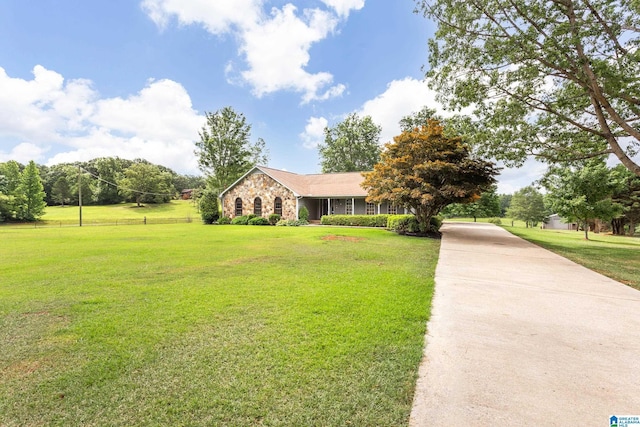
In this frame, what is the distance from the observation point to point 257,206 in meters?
27.7

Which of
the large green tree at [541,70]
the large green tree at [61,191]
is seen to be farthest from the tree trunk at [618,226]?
the large green tree at [61,191]

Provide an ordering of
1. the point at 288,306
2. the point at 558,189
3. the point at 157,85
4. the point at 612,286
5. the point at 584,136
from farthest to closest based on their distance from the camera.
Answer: the point at 157,85
the point at 558,189
the point at 584,136
the point at 612,286
the point at 288,306

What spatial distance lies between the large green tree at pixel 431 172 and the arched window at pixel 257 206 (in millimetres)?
14975

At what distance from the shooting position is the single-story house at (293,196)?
25.4 m

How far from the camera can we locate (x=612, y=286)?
5.88 meters

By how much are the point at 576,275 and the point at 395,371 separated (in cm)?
693

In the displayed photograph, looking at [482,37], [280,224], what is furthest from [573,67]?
[280,224]

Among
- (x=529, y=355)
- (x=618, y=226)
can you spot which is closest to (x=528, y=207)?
(x=618, y=226)

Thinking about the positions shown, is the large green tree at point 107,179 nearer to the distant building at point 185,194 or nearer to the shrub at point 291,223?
the distant building at point 185,194

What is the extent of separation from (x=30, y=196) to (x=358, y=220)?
4158cm

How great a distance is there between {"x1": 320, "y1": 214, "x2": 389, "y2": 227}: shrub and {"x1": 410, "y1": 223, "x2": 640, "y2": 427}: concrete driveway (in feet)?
52.7

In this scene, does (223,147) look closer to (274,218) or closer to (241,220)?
(241,220)

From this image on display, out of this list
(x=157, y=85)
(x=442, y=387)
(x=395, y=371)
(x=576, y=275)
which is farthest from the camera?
(x=157, y=85)

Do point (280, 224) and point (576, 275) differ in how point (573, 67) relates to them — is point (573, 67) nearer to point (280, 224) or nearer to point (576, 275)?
point (576, 275)
